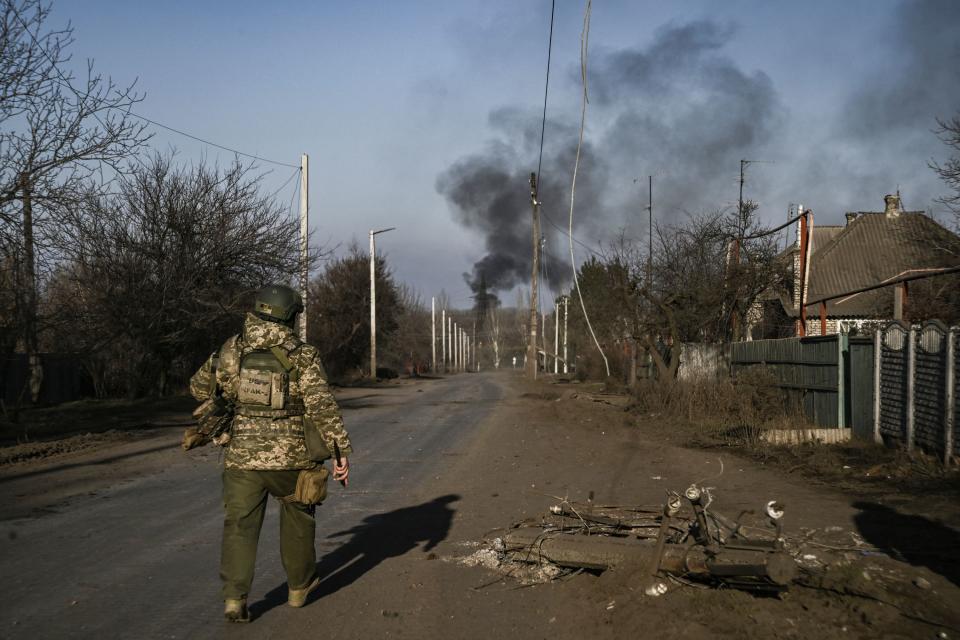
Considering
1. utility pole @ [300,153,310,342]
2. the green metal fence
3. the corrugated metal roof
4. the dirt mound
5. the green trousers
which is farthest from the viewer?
the corrugated metal roof

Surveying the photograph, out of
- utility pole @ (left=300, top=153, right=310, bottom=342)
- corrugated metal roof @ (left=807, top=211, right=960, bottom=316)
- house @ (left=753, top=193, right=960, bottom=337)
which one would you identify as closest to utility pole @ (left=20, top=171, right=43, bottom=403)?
utility pole @ (left=300, top=153, right=310, bottom=342)

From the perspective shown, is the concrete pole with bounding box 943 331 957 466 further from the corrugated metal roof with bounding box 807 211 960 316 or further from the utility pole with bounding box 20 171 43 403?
the corrugated metal roof with bounding box 807 211 960 316

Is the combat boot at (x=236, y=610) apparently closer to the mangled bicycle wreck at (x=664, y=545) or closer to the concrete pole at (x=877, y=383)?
the mangled bicycle wreck at (x=664, y=545)

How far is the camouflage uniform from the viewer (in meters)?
4.86

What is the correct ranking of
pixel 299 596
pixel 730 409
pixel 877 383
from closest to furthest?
pixel 299 596 → pixel 877 383 → pixel 730 409

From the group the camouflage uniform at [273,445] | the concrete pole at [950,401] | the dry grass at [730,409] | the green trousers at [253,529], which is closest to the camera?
the green trousers at [253,529]

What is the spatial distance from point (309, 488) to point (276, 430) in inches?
15.5

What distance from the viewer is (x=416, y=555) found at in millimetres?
6484

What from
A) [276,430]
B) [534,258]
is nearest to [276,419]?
[276,430]

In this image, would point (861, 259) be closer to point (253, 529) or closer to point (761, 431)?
point (761, 431)

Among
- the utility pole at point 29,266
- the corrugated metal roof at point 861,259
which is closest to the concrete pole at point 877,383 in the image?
the utility pole at point 29,266

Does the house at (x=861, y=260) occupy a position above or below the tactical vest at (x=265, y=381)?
above

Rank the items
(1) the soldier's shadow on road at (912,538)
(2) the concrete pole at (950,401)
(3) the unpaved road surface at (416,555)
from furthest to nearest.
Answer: (2) the concrete pole at (950,401) → (1) the soldier's shadow on road at (912,538) → (3) the unpaved road surface at (416,555)

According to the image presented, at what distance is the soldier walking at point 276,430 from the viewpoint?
4.88 m
